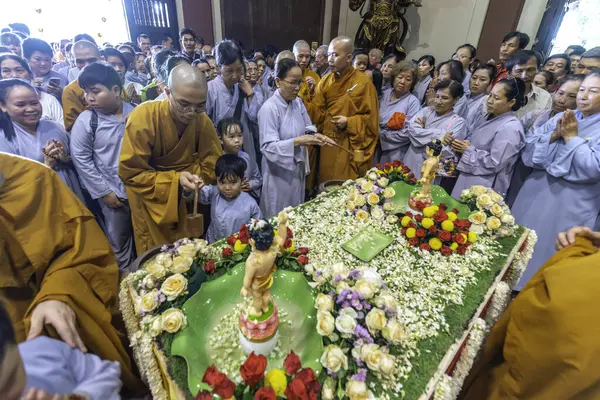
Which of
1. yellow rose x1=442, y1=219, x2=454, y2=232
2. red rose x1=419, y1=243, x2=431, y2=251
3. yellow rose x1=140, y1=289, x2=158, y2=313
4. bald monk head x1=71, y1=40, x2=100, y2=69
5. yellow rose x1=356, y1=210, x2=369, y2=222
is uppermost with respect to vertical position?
bald monk head x1=71, y1=40, x2=100, y2=69

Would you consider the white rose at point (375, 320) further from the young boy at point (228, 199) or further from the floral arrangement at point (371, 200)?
the young boy at point (228, 199)

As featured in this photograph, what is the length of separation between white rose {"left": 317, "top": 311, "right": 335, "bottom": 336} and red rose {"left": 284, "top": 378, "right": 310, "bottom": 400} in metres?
0.23

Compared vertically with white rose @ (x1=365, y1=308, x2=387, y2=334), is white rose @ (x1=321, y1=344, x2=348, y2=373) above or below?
below

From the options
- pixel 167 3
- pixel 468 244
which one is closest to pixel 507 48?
pixel 468 244

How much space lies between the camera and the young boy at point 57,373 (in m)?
0.68

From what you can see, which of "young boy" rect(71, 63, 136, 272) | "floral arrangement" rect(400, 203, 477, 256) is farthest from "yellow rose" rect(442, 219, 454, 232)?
"young boy" rect(71, 63, 136, 272)

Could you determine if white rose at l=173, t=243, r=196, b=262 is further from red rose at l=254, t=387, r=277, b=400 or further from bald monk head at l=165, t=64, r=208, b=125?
bald monk head at l=165, t=64, r=208, b=125

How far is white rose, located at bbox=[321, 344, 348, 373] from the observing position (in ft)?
3.59

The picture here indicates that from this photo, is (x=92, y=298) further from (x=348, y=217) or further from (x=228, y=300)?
(x=348, y=217)

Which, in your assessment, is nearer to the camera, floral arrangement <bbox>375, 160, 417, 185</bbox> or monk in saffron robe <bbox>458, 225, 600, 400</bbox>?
monk in saffron robe <bbox>458, 225, 600, 400</bbox>

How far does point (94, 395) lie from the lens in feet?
3.23

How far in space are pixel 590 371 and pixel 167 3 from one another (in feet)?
34.3

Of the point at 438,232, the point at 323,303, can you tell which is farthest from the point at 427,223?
the point at 323,303

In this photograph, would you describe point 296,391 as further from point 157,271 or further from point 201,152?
point 201,152
